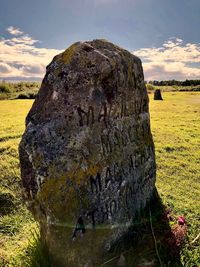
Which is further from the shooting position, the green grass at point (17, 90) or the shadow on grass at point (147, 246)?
A: the green grass at point (17, 90)

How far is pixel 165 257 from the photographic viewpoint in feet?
18.5

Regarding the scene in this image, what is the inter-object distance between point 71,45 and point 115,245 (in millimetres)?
3063

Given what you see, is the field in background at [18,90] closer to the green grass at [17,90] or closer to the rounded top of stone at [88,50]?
the green grass at [17,90]

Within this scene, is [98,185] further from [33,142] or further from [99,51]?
[99,51]

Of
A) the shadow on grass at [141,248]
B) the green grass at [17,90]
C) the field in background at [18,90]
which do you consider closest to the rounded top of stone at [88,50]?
the shadow on grass at [141,248]

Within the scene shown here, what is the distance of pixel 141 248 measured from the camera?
5.76 metres

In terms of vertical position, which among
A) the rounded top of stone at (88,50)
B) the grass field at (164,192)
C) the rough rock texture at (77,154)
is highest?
the rounded top of stone at (88,50)

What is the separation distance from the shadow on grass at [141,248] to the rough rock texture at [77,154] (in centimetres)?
20

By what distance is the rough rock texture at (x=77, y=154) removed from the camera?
4816 millimetres

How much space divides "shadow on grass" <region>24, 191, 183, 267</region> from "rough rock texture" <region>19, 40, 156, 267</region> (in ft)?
0.67

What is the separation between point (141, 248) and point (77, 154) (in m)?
2.01

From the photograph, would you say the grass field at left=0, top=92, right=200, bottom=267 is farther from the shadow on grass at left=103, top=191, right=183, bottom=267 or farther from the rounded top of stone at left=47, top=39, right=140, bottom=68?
the rounded top of stone at left=47, top=39, right=140, bottom=68

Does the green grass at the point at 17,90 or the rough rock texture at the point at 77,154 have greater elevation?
the rough rock texture at the point at 77,154

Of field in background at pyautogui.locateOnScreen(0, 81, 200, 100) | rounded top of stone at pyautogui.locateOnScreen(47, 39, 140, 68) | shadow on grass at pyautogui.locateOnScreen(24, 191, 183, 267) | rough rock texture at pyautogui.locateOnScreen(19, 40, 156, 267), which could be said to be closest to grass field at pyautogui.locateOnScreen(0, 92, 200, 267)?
shadow on grass at pyautogui.locateOnScreen(24, 191, 183, 267)
